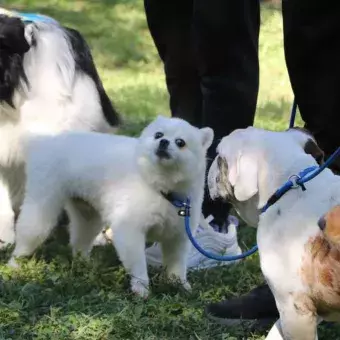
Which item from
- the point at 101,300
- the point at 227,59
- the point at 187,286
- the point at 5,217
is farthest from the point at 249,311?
the point at 5,217

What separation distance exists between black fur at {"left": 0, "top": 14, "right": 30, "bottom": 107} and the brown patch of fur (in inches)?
67.1

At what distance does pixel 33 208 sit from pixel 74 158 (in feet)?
0.91

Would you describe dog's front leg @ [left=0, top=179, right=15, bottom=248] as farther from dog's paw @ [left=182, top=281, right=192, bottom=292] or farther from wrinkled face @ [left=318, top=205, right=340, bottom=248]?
wrinkled face @ [left=318, top=205, right=340, bottom=248]

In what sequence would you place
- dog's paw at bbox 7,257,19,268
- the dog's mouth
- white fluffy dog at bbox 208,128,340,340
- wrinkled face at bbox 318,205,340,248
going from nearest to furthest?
1. wrinkled face at bbox 318,205,340,248
2. white fluffy dog at bbox 208,128,340,340
3. the dog's mouth
4. dog's paw at bbox 7,257,19,268

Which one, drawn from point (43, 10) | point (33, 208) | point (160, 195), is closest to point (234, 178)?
point (160, 195)

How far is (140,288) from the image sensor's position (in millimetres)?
3264

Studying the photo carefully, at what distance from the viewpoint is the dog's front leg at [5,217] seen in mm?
3857

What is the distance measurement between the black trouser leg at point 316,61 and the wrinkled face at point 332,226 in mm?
851

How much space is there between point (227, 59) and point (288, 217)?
1.15 m

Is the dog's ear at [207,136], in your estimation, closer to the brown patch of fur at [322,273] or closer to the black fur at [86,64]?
the black fur at [86,64]

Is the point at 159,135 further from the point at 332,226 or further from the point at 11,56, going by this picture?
the point at 332,226

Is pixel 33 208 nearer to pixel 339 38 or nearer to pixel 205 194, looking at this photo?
pixel 205 194

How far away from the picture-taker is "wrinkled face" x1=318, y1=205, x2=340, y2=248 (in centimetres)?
222

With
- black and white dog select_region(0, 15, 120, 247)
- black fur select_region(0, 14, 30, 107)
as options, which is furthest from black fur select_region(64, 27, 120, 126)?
black fur select_region(0, 14, 30, 107)
